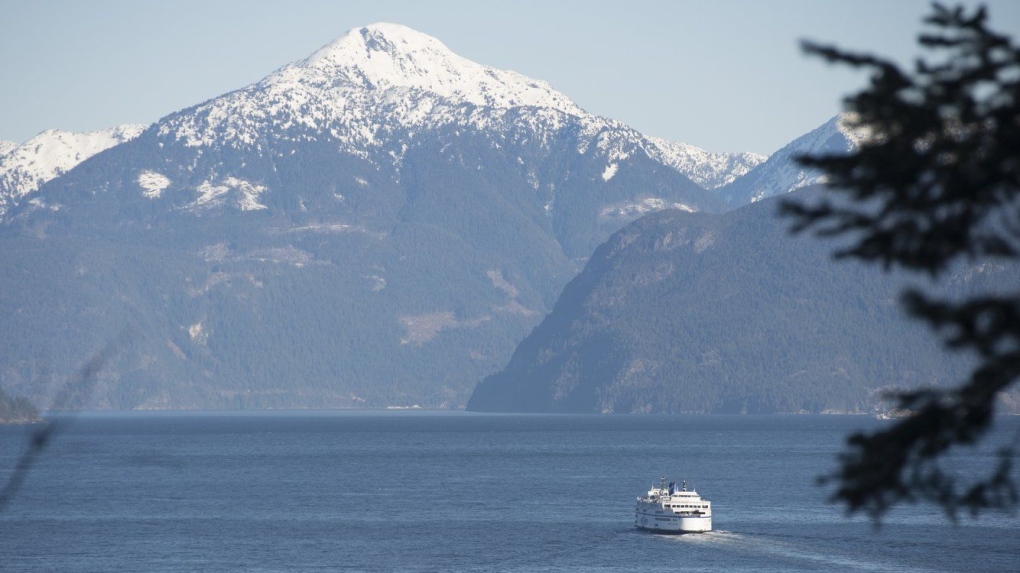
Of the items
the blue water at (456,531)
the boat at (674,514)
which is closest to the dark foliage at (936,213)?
the blue water at (456,531)

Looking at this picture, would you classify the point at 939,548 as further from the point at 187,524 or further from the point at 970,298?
the point at 970,298

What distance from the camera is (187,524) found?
129125 mm

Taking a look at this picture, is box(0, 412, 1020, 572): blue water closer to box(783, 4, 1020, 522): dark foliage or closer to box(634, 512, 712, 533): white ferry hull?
box(634, 512, 712, 533): white ferry hull

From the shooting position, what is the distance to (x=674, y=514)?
120 meters

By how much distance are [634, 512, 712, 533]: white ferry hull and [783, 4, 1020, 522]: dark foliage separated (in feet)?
353

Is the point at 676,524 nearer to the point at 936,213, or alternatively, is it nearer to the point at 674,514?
the point at 674,514

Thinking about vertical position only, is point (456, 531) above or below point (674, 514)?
below

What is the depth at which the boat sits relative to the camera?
119250mm

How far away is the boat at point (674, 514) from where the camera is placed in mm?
119250

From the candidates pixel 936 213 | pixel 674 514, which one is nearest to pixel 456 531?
pixel 674 514

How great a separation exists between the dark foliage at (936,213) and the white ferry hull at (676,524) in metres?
107

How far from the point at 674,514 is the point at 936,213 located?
359 ft

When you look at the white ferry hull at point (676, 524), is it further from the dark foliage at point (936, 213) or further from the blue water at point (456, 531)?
the dark foliage at point (936, 213)

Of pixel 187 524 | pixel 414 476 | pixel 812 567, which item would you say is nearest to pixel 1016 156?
pixel 812 567
